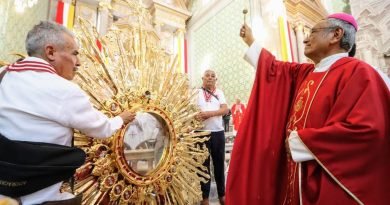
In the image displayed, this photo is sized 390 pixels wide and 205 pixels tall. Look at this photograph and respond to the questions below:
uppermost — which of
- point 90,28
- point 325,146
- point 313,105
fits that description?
point 90,28

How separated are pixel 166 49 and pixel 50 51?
370cm

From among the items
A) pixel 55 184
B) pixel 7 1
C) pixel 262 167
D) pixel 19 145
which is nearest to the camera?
pixel 19 145

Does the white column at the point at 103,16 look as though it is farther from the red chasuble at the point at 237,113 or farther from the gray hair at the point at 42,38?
the gray hair at the point at 42,38

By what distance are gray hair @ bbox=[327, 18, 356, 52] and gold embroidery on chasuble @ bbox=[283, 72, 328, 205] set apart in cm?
22

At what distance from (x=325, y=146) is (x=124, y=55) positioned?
1317mm

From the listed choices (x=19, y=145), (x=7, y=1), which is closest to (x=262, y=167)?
(x=19, y=145)

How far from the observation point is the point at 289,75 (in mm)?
1586

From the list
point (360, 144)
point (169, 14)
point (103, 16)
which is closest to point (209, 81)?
point (360, 144)

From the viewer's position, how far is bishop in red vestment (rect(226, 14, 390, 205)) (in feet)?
3.48

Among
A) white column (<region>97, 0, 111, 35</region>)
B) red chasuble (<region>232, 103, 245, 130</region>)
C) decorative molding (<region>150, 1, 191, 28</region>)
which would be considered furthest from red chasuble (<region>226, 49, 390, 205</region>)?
decorative molding (<region>150, 1, 191, 28</region>)

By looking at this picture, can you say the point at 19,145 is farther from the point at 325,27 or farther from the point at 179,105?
the point at 325,27

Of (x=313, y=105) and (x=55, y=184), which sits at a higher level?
(x=313, y=105)

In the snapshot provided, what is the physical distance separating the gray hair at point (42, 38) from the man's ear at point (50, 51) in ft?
0.05

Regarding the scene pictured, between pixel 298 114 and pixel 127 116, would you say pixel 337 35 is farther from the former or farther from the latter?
pixel 127 116
